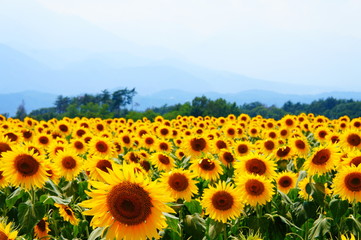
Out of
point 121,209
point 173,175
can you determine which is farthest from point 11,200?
→ point 121,209

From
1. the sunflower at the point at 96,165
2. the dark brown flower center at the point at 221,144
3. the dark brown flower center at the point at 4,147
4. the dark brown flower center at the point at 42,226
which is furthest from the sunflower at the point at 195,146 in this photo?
the dark brown flower center at the point at 42,226

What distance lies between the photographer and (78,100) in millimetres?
146125

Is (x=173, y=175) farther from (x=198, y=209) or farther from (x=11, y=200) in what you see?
(x=11, y=200)

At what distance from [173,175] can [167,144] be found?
245 inches

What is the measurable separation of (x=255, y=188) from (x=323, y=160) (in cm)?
169

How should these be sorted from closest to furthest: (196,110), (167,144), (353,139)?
1. (353,139)
2. (167,144)
3. (196,110)

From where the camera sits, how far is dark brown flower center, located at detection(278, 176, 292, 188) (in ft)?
25.5

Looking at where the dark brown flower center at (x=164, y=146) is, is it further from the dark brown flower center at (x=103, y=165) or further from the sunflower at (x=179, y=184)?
the sunflower at (x=179, y=184)

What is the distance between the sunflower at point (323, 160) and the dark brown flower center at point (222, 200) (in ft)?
6.44

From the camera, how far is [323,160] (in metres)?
6.87

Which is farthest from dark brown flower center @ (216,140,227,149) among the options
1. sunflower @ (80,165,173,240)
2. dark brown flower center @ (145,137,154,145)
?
sunflower @ (80,165,173,240)

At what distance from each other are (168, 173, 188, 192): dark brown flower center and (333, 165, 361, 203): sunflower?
6.83ft

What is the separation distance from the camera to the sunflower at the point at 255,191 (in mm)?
5758

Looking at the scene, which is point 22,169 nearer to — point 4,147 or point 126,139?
point 4,147
